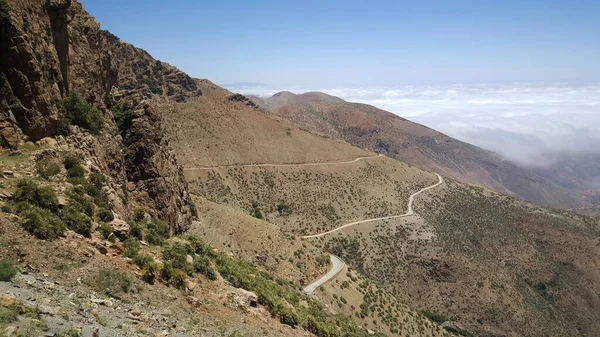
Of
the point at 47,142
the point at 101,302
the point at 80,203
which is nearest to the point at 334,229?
the point at 47,142

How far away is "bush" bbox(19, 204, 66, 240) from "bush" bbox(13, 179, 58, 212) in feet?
1.48

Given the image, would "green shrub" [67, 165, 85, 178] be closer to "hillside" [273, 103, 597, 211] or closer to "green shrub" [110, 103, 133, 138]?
"green shrub" [110, 103, 133, 138]

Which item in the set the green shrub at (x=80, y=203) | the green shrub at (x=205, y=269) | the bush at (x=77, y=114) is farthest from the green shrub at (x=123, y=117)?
the green shrub at (x=205, y=269)

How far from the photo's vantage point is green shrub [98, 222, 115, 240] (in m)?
14.9

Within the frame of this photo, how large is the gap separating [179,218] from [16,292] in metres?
18.8

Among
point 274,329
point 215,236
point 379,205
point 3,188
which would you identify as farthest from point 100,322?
point 379,205

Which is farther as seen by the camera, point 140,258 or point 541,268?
point 541,268

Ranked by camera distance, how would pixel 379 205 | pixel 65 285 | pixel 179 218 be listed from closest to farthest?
1. pixel 65 285
2. pixel 179 218
3. pixel 379 205

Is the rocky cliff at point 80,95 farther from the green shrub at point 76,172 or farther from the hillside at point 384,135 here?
the hillside at point 384,135

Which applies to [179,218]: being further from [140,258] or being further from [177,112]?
[177,112]

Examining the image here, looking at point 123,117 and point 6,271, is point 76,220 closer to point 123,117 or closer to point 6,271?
point 6,271

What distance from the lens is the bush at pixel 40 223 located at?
12484mm

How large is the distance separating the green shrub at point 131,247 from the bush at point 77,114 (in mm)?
6458

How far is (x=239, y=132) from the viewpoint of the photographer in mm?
82875
